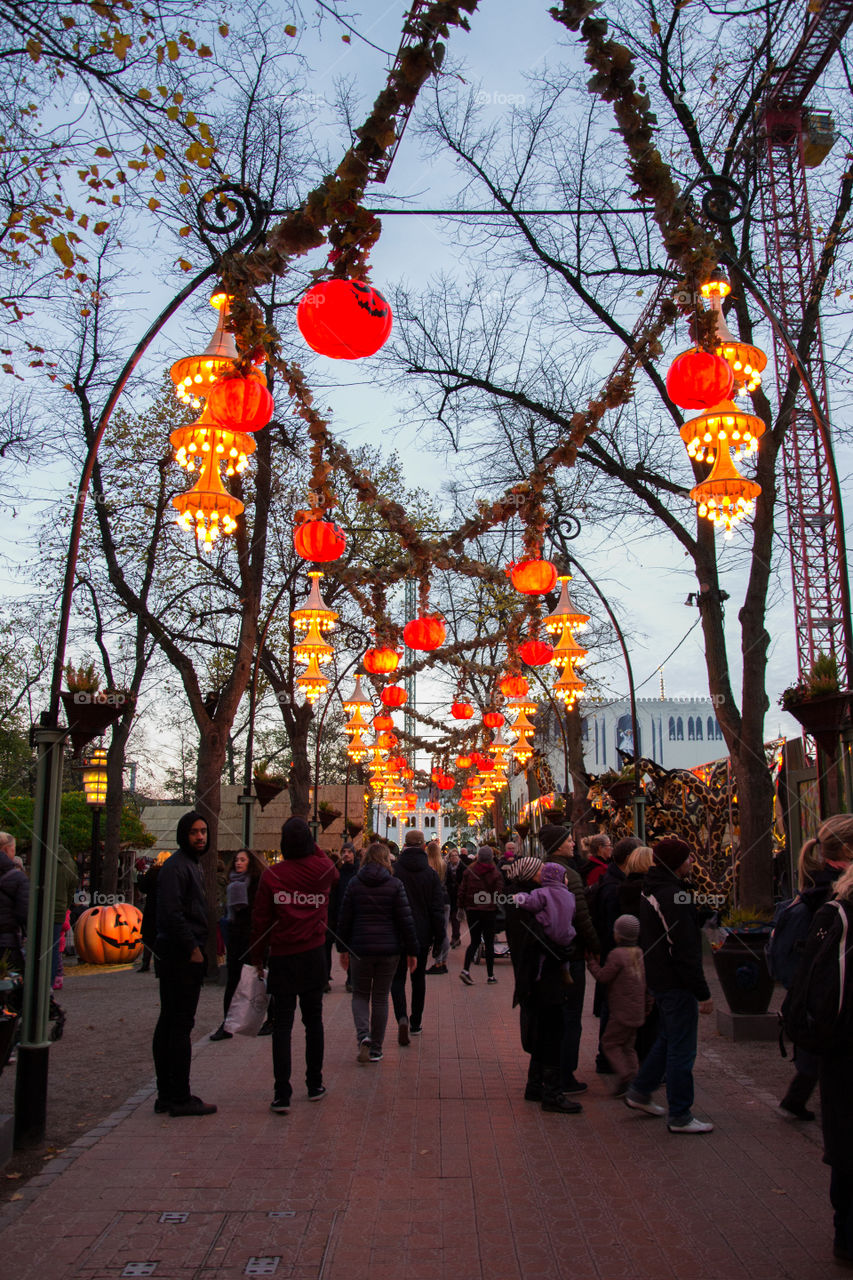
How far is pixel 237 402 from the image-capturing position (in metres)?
6.28

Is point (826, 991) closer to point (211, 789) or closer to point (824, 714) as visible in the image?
point (824, 714)

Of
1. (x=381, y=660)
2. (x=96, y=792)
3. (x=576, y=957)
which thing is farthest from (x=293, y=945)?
(x=96, y=792)

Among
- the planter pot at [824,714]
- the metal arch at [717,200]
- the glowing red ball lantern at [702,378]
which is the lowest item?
the planter pot at [824,714]

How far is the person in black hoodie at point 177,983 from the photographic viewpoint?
6660mm

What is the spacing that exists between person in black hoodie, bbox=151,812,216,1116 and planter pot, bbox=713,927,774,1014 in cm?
502

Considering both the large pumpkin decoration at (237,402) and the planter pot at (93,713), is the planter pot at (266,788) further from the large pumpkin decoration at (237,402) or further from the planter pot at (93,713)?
the large pumpkin decoration at (237,402)

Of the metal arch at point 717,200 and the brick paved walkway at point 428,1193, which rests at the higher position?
the metal arch at point 717,200

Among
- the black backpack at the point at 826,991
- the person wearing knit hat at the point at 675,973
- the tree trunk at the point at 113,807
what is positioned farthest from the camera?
the tree trunk at the point at 113,807

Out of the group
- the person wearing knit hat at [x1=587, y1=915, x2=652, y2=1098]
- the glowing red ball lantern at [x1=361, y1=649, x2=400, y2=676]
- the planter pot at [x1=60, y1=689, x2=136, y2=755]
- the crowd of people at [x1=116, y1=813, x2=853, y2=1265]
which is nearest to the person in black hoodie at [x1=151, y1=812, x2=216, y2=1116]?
the crowd of people at [x1=116, y1=813, x2=853, y2=1265]

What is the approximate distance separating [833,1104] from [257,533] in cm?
1264

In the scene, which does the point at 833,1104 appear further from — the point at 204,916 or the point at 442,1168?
the point at 204,916

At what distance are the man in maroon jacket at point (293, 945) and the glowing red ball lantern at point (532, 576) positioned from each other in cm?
387

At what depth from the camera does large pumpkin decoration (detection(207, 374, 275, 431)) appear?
625cm

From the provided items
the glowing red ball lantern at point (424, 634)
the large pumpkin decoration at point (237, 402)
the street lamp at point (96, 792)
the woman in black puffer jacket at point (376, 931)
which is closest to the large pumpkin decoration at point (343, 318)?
the large pumpkin decoration at point (237, 402)
